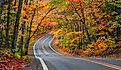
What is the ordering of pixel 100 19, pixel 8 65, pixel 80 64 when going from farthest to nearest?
pixel 100 19 → pixel 80 64 → pixel 8 65

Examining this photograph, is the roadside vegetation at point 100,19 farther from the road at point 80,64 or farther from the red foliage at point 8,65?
the red foliage at point 8,65

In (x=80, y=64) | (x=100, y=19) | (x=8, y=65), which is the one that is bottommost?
(x=80, y=64)

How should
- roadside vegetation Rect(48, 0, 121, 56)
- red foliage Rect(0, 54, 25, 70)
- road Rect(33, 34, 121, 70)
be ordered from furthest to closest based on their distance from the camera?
roadside vegetation Rect(48, 0, 121, 56), road Rect(33, 34, 121, 70), red foliage Rect(0, 54, 25, 70)

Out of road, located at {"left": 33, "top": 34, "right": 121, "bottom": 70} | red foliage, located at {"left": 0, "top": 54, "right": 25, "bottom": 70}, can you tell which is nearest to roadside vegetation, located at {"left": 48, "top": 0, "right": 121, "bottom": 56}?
road, located at {"left": 33, "top": 34, "right": 121, "bottom": 70}

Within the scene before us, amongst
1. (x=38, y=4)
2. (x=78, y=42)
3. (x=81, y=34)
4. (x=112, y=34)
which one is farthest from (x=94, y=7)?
(x=78, y=42)

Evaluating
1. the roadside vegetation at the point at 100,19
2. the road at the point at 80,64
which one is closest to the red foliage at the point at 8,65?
the road at the point at 80,64

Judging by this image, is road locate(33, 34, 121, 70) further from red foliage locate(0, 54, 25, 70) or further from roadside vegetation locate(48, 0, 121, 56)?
roadside vegetation locate(48, 0, 121, 56)

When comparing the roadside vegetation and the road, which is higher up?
the roadside vegetation

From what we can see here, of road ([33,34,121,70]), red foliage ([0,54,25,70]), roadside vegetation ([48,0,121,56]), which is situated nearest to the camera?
red foliage ([0,54,25,70])

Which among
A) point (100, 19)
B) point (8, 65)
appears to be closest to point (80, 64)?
point (8, 65)

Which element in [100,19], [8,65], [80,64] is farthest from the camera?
[100,19]

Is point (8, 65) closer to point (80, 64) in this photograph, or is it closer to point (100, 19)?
point (80, 64)

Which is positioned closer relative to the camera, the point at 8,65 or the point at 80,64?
the point at 8,65

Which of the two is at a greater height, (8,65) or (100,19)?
(100,19)
